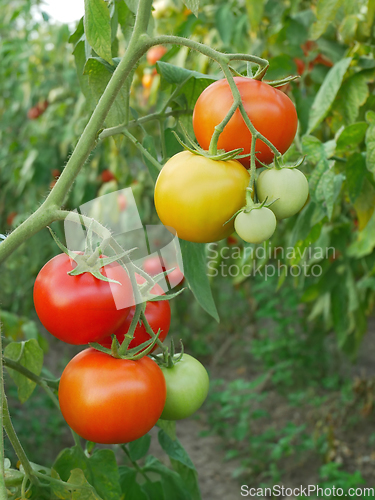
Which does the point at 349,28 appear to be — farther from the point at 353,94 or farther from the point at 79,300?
the point at 79,300

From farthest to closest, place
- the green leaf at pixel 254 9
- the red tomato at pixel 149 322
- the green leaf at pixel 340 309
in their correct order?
the green leaf at pixel 340 309, the green leaf at pixel 254 9, the red tomato at pixel 149 322

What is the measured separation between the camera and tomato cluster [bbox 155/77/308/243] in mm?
395

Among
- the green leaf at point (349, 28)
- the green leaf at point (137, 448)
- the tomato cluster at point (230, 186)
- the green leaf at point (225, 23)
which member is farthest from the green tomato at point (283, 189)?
the green leaf at point (225, 23)

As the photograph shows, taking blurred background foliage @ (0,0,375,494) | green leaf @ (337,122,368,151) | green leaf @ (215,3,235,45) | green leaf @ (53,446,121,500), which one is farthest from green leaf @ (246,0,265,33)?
green leaf @ (53,446,121,500)

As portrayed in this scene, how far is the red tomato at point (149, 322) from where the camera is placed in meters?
0.50

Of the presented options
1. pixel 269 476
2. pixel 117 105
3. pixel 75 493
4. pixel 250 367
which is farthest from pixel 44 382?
pixel 250 367

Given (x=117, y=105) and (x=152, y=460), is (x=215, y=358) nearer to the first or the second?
(x=152, y=460)

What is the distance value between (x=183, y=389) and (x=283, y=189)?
0.23 meters

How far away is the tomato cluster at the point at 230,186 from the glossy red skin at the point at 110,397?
14cm

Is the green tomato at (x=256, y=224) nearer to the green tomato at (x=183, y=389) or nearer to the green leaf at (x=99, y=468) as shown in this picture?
the green tomato at (x=183, y=389)

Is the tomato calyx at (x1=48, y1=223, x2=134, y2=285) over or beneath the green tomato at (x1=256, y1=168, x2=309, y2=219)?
beneath

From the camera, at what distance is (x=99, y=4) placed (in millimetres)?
481

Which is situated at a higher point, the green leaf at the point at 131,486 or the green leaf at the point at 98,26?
the green leaf at the point at 98,26

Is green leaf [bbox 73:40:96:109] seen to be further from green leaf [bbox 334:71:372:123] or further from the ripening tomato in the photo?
green leaf [bbox 334:71:372:123]
